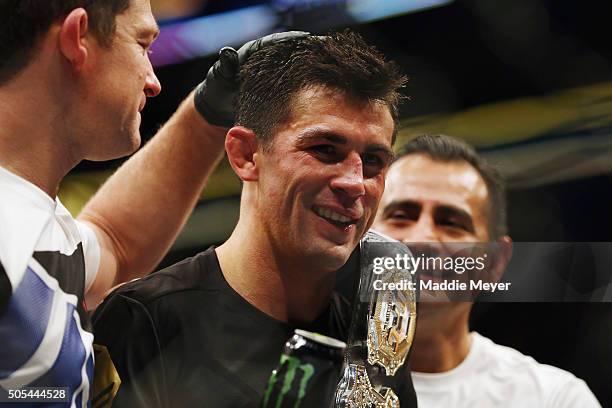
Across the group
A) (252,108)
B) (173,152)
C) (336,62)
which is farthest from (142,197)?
(336,62)

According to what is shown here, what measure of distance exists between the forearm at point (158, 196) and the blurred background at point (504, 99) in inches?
0.7

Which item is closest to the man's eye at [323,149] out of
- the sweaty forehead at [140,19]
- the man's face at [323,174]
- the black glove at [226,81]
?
the man's face at [323,174]

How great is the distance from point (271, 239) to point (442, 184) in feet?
0.76

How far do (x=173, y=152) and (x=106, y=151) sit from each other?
102 millimetres

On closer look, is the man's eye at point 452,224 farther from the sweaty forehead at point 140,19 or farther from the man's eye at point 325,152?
the sweaty forehead at point 140,19

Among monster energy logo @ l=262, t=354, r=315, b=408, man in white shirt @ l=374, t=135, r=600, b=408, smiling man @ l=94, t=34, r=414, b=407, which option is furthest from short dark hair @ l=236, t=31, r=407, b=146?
monster energy logo @ l=262, t=354, r=315, b=408

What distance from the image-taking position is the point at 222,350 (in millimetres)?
896

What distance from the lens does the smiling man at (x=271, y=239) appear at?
87cm

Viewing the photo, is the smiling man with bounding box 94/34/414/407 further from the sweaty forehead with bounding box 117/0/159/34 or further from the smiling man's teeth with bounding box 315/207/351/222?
the sweaty forehead with bounding box 117/0/159/34

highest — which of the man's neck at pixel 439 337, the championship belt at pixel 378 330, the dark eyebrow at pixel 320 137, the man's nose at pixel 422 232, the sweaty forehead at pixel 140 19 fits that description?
the sweaty forehead at pixel 140 19

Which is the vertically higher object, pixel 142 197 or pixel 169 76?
pixel 169 76

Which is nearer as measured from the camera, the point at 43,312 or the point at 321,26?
the point at 43,312

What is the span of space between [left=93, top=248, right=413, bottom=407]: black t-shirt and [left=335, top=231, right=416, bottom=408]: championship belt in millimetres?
24

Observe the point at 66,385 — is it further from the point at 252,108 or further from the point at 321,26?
the point at 321,26
